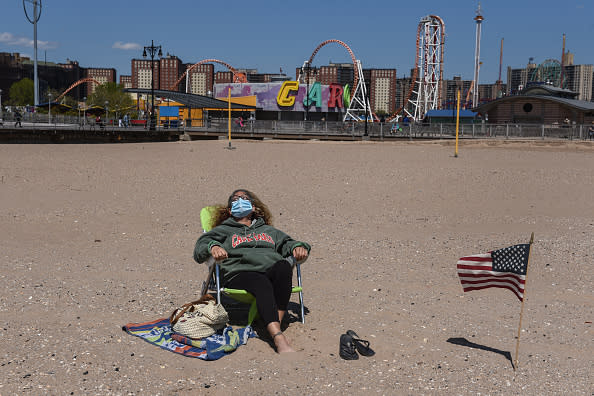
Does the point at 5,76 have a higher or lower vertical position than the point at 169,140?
higher

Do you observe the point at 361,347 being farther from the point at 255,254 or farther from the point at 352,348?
the point at 255,254

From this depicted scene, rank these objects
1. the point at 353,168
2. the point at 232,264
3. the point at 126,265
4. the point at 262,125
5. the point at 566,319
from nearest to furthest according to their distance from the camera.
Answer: the point at 232,264 < the point at 566,319 < the point at 126,265 < the point at 353,168 < the point at 262,125

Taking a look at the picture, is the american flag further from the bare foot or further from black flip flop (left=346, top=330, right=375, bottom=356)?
the bare foot

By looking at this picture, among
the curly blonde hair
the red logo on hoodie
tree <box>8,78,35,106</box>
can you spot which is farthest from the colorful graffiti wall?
the red logo on hoodie

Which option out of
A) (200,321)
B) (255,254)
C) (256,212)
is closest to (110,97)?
(256,212)

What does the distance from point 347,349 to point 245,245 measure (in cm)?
126

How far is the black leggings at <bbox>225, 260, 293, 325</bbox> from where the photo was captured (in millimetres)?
4664

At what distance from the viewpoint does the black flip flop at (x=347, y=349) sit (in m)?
4.42

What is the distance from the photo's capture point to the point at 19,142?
34.2 metres

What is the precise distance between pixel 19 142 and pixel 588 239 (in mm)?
32420

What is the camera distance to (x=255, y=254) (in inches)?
196

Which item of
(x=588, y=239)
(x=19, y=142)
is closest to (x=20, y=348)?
(x=588, y=239)

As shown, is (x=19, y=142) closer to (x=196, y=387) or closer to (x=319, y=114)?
(x=196, y=387)

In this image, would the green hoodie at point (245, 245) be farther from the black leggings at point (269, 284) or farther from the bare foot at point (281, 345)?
the bare foot at point (281, 345)
